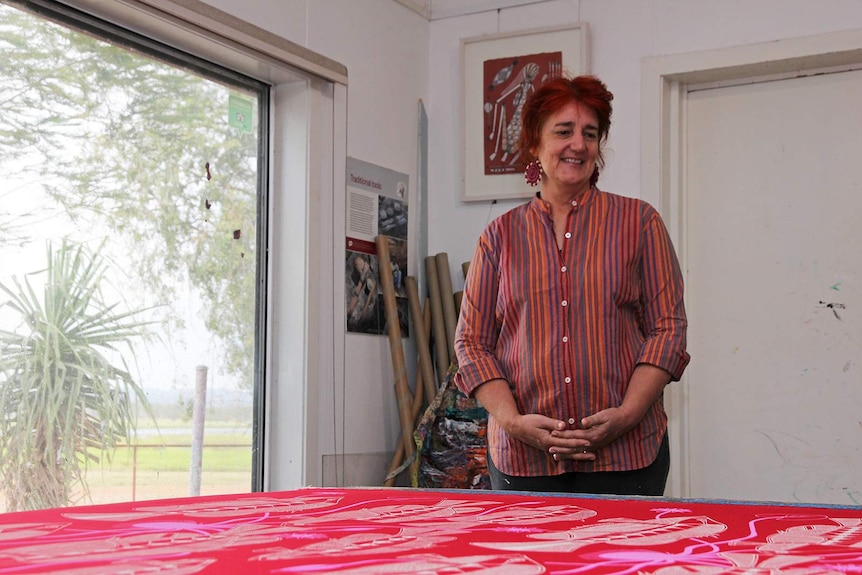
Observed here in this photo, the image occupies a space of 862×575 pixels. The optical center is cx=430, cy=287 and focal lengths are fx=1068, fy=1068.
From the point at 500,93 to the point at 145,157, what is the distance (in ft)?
4.67

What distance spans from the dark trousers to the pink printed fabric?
0.51 m

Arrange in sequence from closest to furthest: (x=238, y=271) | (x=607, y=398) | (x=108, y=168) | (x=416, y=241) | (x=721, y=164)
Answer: (x=607, y=398)
(x=108, y=168)
(x=238, y=271)
(x=721, y=164)
(x=416, y=241)

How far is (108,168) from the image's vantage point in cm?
292

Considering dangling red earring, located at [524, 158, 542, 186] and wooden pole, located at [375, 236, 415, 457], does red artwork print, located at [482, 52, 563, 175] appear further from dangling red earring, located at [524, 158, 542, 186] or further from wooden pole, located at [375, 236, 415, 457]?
dangling red earring, located at [524, 158, 542, 186]

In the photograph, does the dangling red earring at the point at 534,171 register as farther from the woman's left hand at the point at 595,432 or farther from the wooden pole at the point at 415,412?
the wooden pole at the point at 415,412

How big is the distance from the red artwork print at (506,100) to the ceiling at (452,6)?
22 cm

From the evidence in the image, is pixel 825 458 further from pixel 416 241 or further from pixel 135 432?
pixel 135 432

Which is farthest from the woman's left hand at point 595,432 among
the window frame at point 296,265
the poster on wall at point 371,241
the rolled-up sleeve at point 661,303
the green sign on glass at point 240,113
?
the green sign on glass at point 240,113

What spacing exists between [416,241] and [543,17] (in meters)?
0.94

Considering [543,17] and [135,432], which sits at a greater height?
[543,17]

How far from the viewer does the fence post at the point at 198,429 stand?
3230mm

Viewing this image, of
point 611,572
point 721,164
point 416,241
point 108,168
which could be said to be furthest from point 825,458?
point 611,572

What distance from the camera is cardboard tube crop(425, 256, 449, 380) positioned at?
3768mm

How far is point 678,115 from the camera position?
3.71 meters
